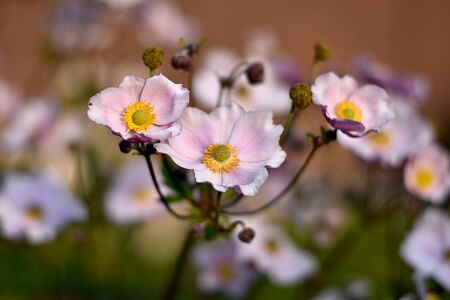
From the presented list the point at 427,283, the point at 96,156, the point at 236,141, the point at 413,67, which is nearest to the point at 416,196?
the point at 427,283

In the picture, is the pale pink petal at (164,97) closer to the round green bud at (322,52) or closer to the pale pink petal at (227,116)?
the pale pink petal at (227,116)

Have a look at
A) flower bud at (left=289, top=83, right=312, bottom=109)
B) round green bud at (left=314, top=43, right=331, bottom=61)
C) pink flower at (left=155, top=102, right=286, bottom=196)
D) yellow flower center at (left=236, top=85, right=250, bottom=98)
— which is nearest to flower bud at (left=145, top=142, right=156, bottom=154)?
pink flower at (left=155, top=102, right=286, bottom=196)

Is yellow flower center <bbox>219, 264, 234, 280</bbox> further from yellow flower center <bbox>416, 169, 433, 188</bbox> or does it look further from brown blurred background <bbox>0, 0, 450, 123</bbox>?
brown blurred background <bbox>0, 0, 450, 123</bbox>

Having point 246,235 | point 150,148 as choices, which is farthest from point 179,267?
point 150,148

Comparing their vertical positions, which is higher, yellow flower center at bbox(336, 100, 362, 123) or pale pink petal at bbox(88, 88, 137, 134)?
pale pink petal at bbox(88, 88, 137, 134)

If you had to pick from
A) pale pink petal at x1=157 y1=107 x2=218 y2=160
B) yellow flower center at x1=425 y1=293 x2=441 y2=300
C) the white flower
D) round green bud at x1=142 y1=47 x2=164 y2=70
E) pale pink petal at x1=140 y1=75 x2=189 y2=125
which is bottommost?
yellow flower center at x1=425 y1=293 x2=441 y2=300

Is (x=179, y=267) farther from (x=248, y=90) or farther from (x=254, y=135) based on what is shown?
(x=248, y=90)

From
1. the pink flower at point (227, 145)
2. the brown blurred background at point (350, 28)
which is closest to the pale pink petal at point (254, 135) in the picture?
the pink flower at point (227, 145)
